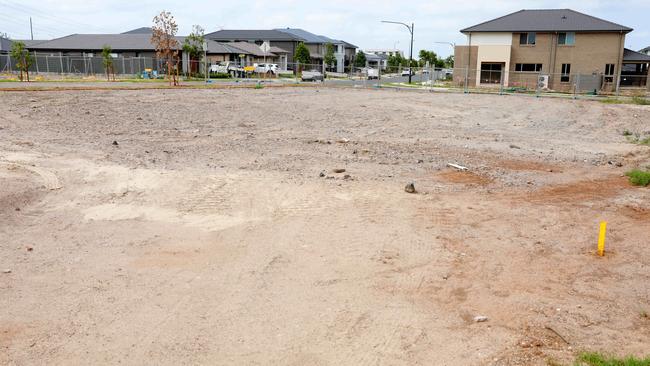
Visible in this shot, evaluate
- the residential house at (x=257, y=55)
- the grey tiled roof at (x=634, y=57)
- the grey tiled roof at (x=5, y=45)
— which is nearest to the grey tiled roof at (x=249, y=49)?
the residential house at (x=257, y=55)

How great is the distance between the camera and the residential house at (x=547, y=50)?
57.6 metres

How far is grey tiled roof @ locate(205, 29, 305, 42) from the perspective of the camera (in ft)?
323

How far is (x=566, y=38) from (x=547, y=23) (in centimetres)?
266

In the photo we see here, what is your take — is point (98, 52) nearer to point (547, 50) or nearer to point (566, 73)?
point (547, 50)

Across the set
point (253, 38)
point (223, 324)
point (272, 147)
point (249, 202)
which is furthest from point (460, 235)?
point (253, 38)

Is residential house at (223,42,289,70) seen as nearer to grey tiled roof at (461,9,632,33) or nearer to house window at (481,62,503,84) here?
house window at (481,62,503,84)

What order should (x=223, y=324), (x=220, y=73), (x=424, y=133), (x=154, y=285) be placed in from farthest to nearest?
1. (x=220, y=73)
2. (x=424, y=133)
3. (x=154, y=285)
4. (x=223, y=324)

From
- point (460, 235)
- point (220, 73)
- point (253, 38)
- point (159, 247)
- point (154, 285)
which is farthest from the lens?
point (253, 38)

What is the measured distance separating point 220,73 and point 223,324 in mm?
60584

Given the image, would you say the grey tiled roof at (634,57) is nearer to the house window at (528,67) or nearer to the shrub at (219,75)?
the house window at (528,67)

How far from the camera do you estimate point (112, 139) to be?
1628 centimetres

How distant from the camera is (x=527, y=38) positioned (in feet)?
199

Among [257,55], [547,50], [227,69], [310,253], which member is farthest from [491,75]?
[310,253]

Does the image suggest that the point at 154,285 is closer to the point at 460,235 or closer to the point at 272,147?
the point at 460,235
